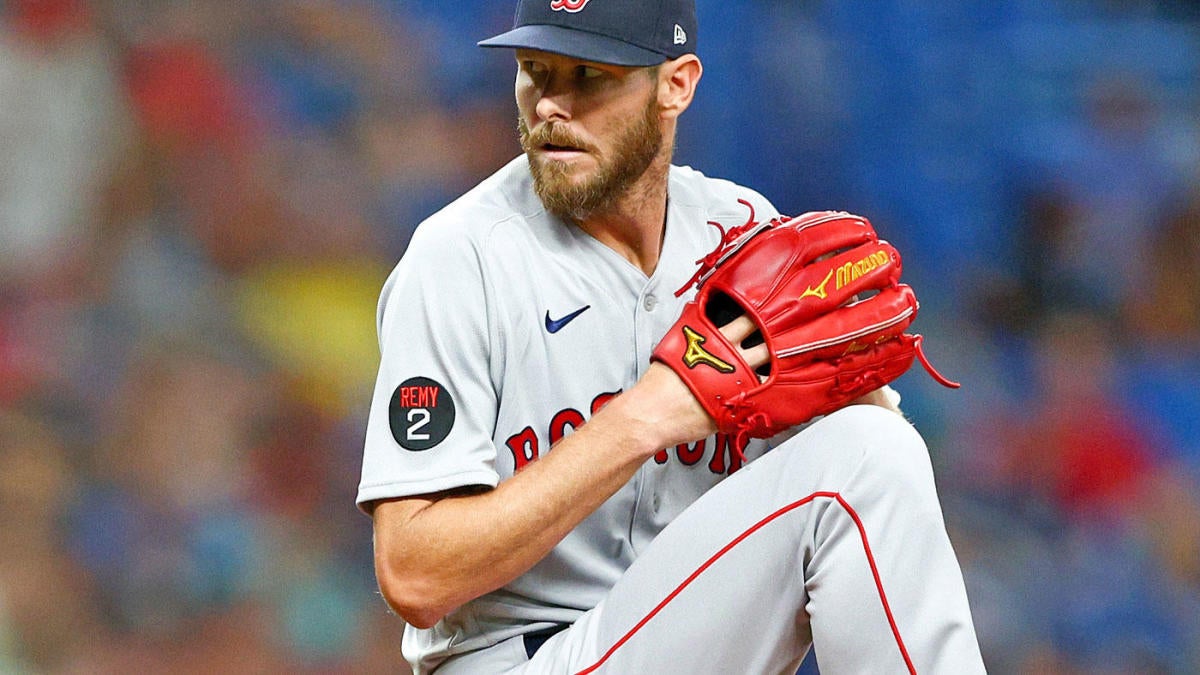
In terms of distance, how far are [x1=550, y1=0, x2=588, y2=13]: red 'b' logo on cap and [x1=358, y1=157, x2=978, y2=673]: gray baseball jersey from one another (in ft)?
0.66

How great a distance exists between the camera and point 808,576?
129 cm

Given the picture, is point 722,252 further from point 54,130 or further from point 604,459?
point 54,130

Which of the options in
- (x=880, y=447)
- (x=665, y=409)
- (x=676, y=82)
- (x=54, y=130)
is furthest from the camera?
(x=54, y=130)

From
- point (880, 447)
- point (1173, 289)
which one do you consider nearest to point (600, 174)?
point (880, 447)

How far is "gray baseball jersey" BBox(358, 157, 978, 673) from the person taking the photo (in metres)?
1.39

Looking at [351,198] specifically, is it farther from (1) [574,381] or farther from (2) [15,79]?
(1) [574,381]

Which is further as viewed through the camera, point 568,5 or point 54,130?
point 54,130

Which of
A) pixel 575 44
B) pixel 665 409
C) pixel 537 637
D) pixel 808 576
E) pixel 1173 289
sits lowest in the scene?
pixel 1173 289

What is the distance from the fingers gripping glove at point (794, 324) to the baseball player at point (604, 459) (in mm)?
23

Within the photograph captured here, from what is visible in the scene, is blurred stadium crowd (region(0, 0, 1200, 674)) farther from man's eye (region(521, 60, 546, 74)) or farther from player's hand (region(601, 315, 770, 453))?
player's hand (region(601, 315, 770, 453))

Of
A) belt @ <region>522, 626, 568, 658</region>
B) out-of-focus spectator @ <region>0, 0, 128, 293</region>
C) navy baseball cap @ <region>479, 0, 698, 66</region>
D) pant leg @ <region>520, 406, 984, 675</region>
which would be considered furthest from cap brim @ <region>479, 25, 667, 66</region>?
out-of-focus spectator @ <region>0, 0, 128, 293</region>

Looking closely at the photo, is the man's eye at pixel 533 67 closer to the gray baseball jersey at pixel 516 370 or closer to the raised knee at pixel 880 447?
the gray baseball jersey at pixel 516 370

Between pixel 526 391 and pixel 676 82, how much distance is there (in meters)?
0.44

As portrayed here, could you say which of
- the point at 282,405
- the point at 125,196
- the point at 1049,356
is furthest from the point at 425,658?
the point at 1049,356
